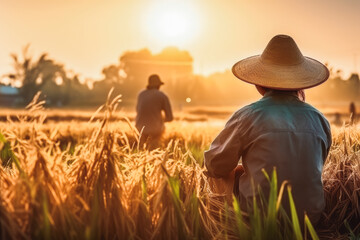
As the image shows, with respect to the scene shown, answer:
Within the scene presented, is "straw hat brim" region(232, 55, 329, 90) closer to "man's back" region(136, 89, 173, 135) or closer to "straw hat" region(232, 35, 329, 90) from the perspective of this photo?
"straw hat" region(232, 35, 329, 90)

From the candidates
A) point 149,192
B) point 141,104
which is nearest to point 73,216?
point 149,192

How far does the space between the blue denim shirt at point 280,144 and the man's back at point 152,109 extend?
5640 mm

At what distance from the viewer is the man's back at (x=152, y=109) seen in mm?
8781

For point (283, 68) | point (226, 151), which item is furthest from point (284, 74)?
point (226, 151)

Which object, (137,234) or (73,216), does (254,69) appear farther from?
(73,216)

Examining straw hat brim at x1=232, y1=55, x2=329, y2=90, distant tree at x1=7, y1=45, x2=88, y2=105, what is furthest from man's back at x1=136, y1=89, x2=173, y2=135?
distant tree at x1=7, y1=45, x2=88, y2=105

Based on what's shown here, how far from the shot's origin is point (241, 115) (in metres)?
3.06

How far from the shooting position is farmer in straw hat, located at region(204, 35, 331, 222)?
117 inches

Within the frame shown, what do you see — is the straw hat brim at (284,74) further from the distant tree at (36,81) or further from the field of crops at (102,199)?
the distant tree at (36,81)

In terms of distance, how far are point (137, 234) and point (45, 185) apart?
52cm

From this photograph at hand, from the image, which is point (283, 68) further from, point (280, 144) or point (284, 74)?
point (280, 144)

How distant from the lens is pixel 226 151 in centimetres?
310

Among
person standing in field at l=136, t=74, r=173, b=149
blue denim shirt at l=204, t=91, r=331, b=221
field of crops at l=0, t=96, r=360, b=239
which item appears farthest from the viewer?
person standing in field at l=136, t=74, r=173, b=149

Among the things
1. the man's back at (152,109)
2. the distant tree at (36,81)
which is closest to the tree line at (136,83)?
the distant tree at (36,81)
